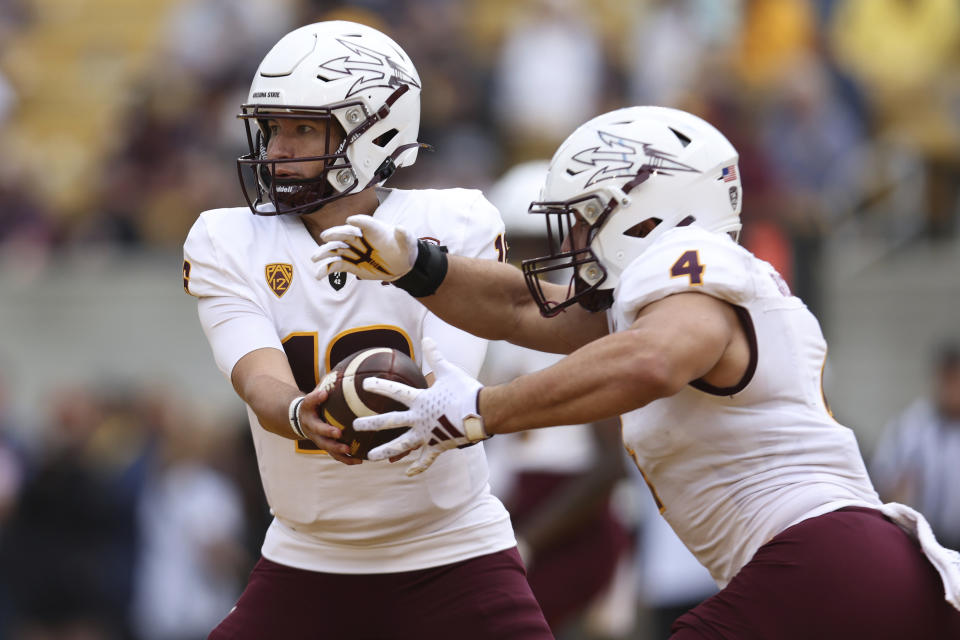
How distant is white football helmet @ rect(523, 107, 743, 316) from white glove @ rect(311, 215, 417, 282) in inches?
14.2

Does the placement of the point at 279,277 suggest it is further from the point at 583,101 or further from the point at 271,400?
the point at 583,101

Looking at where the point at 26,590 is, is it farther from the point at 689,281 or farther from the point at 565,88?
the point at 689,281

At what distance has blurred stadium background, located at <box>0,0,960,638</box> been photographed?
357 inches

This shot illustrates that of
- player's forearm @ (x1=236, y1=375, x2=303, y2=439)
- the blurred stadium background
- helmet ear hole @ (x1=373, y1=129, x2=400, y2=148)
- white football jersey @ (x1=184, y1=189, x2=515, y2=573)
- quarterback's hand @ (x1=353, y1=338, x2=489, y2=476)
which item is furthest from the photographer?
the blurred stadium background

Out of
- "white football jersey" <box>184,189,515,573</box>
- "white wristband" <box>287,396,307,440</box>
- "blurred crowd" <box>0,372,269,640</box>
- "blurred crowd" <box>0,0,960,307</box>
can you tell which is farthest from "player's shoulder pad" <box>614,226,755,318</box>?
"blurred crowd" <box>0,372,269,640</box>

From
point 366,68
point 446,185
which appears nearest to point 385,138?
point 366,68

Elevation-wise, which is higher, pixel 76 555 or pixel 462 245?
pixel 462 245

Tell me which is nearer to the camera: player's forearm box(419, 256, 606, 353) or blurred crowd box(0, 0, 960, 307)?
player's forearm box(419, 256, 606, 353)

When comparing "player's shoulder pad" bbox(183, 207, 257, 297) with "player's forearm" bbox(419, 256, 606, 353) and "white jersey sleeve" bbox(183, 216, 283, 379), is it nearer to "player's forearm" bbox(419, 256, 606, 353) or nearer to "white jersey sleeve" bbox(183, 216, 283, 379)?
"white jersey sleeve" bbox(183, 216, 283, 379)

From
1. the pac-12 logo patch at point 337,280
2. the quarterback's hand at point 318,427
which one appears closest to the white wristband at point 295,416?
the quarterback's hand at point 318,427

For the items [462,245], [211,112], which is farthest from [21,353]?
[462,245]

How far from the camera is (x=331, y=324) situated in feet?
12.7

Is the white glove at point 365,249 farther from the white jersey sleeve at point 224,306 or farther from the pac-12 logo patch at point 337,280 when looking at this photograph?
the white jersey sleeve at point 224,306

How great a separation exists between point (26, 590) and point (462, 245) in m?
5.70
